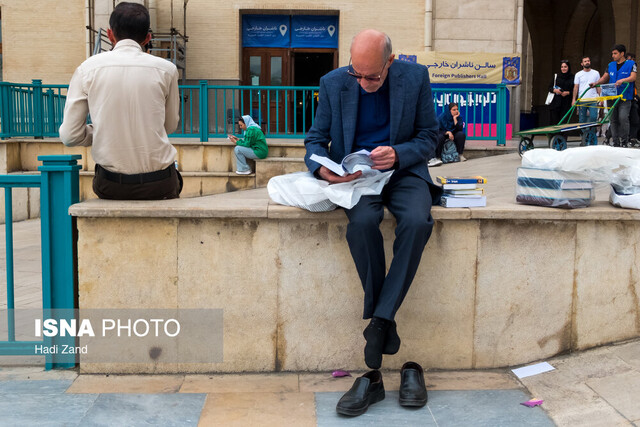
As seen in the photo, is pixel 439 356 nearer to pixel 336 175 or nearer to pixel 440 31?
pixel 336 175

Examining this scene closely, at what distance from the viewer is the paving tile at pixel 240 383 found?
3.92 meters

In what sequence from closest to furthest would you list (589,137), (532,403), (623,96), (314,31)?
(532,403) → (623,96) → (589,137) → (314,31)

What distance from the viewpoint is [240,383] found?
13.2ft

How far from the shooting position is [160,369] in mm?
4184

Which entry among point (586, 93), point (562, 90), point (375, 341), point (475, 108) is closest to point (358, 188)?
point (375, 341)

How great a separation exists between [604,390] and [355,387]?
4.53ft

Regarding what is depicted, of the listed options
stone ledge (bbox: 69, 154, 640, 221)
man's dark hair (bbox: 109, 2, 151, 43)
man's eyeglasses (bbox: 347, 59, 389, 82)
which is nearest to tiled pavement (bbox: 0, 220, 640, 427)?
stone ledge (bbox: 69, 154, 640, 221)

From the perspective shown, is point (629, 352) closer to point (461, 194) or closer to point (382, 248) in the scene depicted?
point (461, 194)

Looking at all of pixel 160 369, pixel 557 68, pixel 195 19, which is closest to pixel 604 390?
pixel 160 369

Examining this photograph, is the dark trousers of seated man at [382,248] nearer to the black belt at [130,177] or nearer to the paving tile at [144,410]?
the paving tile at [144,410]

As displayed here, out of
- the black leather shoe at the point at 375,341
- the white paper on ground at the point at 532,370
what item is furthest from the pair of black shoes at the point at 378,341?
the white paper on ground at the point at 532,370

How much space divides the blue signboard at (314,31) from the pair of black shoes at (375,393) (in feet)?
47.9

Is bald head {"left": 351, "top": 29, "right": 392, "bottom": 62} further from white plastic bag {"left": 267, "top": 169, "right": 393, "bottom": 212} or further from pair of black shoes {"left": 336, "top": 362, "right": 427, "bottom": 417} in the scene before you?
pair of black shoes {"left": 336, "top": 362, "right": 427, "bottom": 417}

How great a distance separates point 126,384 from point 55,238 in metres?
0.99
